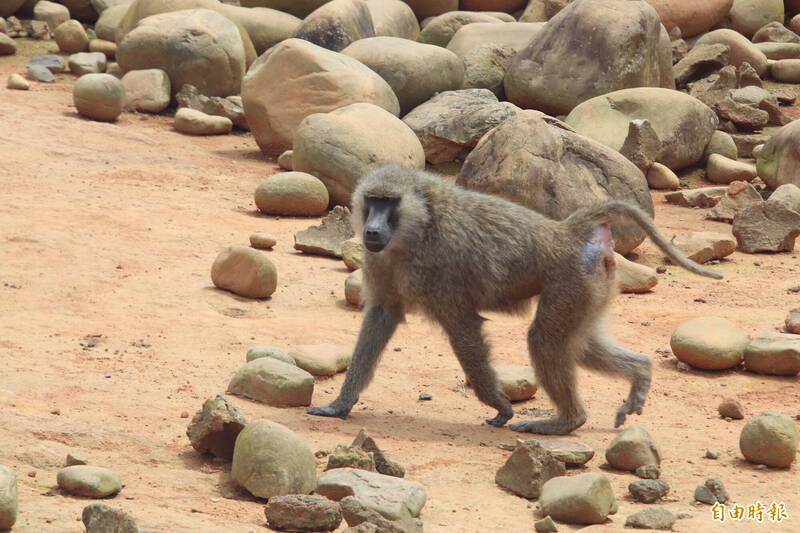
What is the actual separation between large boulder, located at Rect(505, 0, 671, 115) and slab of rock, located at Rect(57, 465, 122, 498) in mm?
10915

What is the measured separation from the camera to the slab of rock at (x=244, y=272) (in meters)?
8.18

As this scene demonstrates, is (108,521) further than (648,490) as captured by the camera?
No

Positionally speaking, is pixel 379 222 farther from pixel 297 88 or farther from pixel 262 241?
pixel 297 88

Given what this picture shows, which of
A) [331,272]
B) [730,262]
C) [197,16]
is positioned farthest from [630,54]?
[331,272]

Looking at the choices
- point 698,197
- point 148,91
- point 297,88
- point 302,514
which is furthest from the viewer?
point 148,91

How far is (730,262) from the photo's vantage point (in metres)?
10.5

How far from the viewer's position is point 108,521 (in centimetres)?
387

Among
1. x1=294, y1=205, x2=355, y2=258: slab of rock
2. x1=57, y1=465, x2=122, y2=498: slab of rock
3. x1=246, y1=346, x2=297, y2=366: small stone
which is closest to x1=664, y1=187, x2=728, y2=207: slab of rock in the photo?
x1=294, y1=205, x2=355, y2=258: slab of rock

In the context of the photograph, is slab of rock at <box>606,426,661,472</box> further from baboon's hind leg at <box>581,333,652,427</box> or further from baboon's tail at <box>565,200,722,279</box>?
baboon's tail at <box>565,200,722,279</box>

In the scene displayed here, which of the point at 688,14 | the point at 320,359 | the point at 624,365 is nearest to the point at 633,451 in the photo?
the point at 624,365

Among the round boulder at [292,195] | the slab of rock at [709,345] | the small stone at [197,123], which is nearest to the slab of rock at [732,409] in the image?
the slab of rock at [709,345]

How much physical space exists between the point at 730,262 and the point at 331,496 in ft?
22.0

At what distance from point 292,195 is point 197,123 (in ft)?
11.6

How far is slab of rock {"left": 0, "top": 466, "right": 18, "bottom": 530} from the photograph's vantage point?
3891 mm
